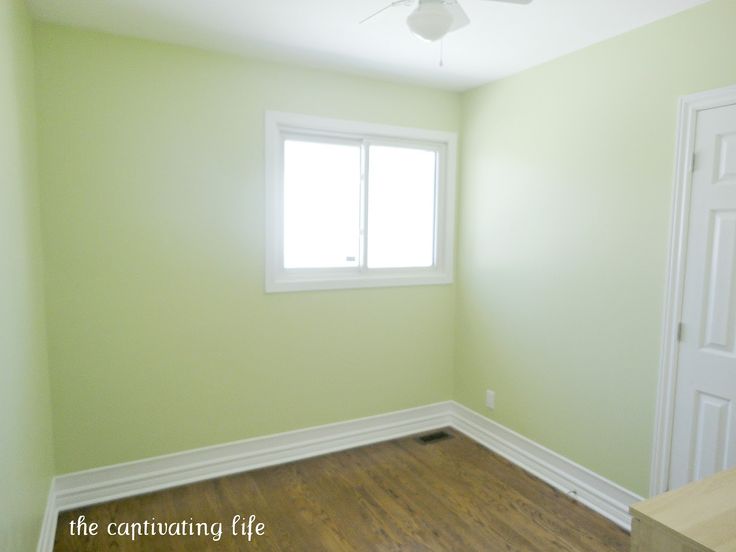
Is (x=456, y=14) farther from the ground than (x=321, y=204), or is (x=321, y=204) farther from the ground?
(x=456, y=14)

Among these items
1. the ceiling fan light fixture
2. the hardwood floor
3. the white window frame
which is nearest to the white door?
the hardwood floor

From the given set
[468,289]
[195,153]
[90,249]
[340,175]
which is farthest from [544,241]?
[90,249]

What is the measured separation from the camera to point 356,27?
7.68 feet

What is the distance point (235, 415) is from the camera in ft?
9.53

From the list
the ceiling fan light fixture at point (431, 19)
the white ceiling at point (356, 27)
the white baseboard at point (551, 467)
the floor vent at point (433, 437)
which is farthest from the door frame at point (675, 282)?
the floor vent at point (433, 437)

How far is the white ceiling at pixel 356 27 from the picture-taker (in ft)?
6.91

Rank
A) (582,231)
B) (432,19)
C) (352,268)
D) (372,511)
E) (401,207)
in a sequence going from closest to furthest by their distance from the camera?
(432,19) < (372,511) < (582,231) < (352,268) < (401,207)

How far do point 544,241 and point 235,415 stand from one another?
7.19ft

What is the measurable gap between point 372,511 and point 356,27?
2.51 metres

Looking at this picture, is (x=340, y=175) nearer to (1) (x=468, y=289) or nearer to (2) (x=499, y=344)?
(1) (x=468, y=289)

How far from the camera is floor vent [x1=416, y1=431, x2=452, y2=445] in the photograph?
3.38 m

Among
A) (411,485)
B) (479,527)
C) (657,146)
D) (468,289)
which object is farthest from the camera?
(468,289)

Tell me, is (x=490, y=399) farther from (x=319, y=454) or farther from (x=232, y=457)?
(x=232, y=457)

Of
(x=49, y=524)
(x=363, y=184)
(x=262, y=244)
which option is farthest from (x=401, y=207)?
(x=49, y=524)
